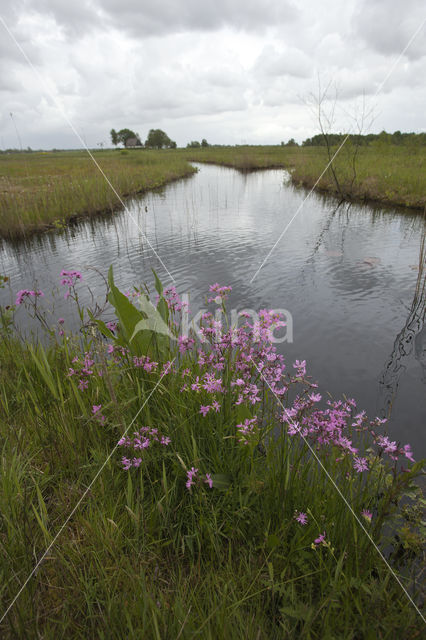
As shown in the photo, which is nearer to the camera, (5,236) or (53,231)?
(5,236)

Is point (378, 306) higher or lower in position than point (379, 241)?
lower

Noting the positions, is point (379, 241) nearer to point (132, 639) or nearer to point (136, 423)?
point (136, 423)

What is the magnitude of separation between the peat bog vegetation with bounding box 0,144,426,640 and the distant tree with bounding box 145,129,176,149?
383 ft

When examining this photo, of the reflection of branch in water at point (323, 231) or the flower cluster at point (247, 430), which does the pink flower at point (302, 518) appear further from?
the reflection of branch in water at point (323, 231)

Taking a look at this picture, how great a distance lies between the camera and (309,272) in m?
8.59

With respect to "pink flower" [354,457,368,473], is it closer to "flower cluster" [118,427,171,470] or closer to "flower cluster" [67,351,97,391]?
"flower cluster" [118,427,171,470]

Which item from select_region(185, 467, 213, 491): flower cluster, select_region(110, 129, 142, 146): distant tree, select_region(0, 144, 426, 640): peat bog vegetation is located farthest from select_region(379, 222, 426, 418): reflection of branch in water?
select_region(110, 129, 142, 146): distant tree

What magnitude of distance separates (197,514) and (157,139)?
388 ft

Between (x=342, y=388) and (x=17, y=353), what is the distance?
4434mm

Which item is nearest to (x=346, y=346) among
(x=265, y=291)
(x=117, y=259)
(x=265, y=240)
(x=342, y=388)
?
(x=342, y=388)

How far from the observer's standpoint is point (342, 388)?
4594 millimetres

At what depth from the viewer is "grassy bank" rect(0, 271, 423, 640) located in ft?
5.46

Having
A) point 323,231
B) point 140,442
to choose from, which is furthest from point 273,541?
point 323,231

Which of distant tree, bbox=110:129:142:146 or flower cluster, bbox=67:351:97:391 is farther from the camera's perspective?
distant tree, bbox=110:129:142:146
